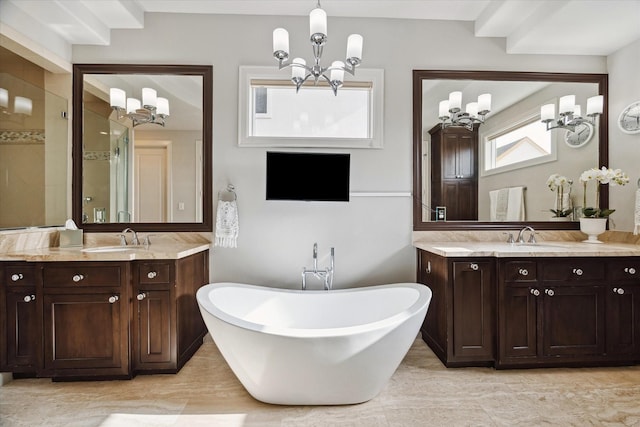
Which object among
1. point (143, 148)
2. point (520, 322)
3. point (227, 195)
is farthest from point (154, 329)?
point (520, 322)

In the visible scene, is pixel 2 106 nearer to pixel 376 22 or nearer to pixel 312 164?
pixel 312 164

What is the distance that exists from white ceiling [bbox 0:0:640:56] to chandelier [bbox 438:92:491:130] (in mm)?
519

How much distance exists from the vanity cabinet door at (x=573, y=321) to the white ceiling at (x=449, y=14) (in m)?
1.94

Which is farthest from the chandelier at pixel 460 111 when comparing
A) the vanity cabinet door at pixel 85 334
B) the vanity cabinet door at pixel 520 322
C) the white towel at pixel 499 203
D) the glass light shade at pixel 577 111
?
the vanity cabinet door at pixel 85 334

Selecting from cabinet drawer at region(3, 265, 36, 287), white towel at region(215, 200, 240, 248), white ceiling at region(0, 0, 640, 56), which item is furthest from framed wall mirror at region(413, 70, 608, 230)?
cabinet drawer at region(3, 265, 36, 287)

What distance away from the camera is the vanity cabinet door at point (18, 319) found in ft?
6.96

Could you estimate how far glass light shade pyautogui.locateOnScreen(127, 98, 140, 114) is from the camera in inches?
108

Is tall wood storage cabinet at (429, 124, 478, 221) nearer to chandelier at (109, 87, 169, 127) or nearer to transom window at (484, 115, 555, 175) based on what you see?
transom window at (484, 115, 555, 175)

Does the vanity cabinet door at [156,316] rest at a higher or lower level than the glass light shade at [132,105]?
lower

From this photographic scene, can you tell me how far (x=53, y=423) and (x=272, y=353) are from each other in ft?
4.15

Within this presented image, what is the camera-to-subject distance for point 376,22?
2.81m

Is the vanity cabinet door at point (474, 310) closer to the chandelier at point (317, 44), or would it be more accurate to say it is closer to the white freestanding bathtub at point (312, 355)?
the white freestanding bathtub at point (312, 355)

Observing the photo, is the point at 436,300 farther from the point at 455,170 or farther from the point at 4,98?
the point at 4,98

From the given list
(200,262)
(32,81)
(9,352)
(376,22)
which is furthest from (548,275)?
(32,81)
